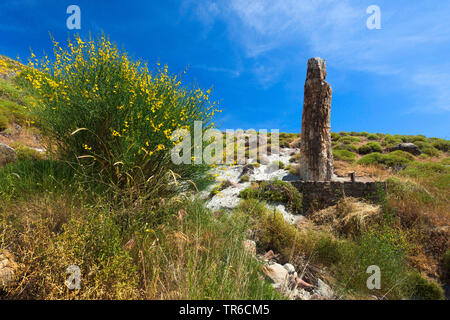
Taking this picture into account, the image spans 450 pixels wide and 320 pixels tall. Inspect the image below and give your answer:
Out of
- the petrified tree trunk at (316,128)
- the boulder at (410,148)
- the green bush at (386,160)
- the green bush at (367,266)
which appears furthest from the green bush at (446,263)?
the boulder at (410,148)

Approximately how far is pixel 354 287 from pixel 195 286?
3.01 m

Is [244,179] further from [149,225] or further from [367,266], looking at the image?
[149,225]

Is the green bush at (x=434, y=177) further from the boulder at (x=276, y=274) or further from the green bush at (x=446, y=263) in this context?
the boulder at (x=276, y=274)

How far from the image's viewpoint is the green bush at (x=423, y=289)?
4273 mm

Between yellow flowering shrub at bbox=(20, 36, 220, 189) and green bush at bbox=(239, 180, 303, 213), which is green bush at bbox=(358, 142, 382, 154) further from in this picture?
yellow flowering shrub at bbox=(20, 36, 220, 189)

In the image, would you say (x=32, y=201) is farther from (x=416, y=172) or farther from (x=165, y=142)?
(x=416, y=172)

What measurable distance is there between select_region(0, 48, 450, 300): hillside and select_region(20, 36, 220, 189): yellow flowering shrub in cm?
3

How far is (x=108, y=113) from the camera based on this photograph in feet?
12.9

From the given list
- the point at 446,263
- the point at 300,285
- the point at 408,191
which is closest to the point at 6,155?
the point at 300,285

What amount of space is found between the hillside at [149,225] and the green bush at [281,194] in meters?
0.90

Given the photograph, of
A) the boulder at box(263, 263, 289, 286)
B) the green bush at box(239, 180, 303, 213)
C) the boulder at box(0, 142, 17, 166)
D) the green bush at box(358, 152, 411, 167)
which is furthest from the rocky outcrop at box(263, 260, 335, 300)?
the green bush at box(358, 152, 411, 167)

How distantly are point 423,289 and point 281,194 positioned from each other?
458 centimetres
